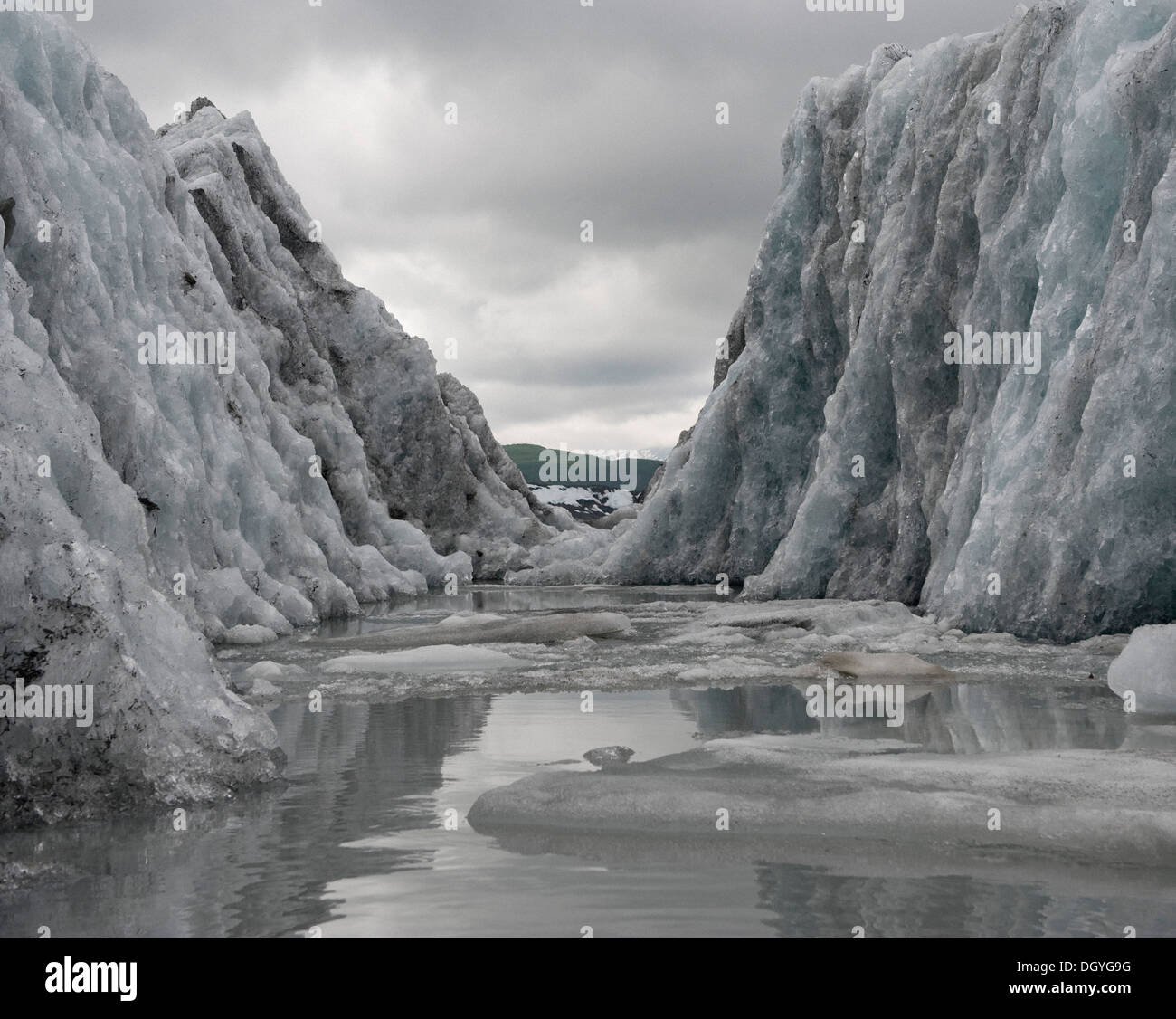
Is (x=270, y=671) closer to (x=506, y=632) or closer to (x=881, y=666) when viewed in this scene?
(x=506, y=632)

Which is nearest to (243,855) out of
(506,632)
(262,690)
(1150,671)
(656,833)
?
(656,833)

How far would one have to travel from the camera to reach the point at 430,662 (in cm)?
1443

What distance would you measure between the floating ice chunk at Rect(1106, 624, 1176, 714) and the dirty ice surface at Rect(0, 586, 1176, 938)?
307mm

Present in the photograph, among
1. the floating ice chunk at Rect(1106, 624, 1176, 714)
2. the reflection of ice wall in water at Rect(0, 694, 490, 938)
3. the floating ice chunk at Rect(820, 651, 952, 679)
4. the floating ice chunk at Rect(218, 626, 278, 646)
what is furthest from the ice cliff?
the floating ice chunk at Rect(1106, 624, 1176, 714)

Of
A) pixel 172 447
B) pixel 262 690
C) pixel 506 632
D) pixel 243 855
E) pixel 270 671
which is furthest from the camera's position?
pixel 172 447

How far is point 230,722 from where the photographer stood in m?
7.53

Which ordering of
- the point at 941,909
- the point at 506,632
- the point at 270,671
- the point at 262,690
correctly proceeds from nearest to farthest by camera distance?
the point at 941,909 → the point at 262,690 → the point at 270,671 → the point at 506,632

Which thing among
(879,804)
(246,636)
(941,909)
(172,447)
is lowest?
(941,909)

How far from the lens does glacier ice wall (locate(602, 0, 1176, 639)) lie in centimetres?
1653

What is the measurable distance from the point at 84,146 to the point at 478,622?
36.6ft

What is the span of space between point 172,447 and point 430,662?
28.5 ft

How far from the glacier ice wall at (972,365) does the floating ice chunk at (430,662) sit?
7728mm

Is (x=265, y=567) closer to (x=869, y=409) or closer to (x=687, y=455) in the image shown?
(x=869, y=409)

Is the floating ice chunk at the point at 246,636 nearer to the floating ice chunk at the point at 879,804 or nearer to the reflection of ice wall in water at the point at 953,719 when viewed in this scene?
the reflection of ice wall in water at the point at 953,719
